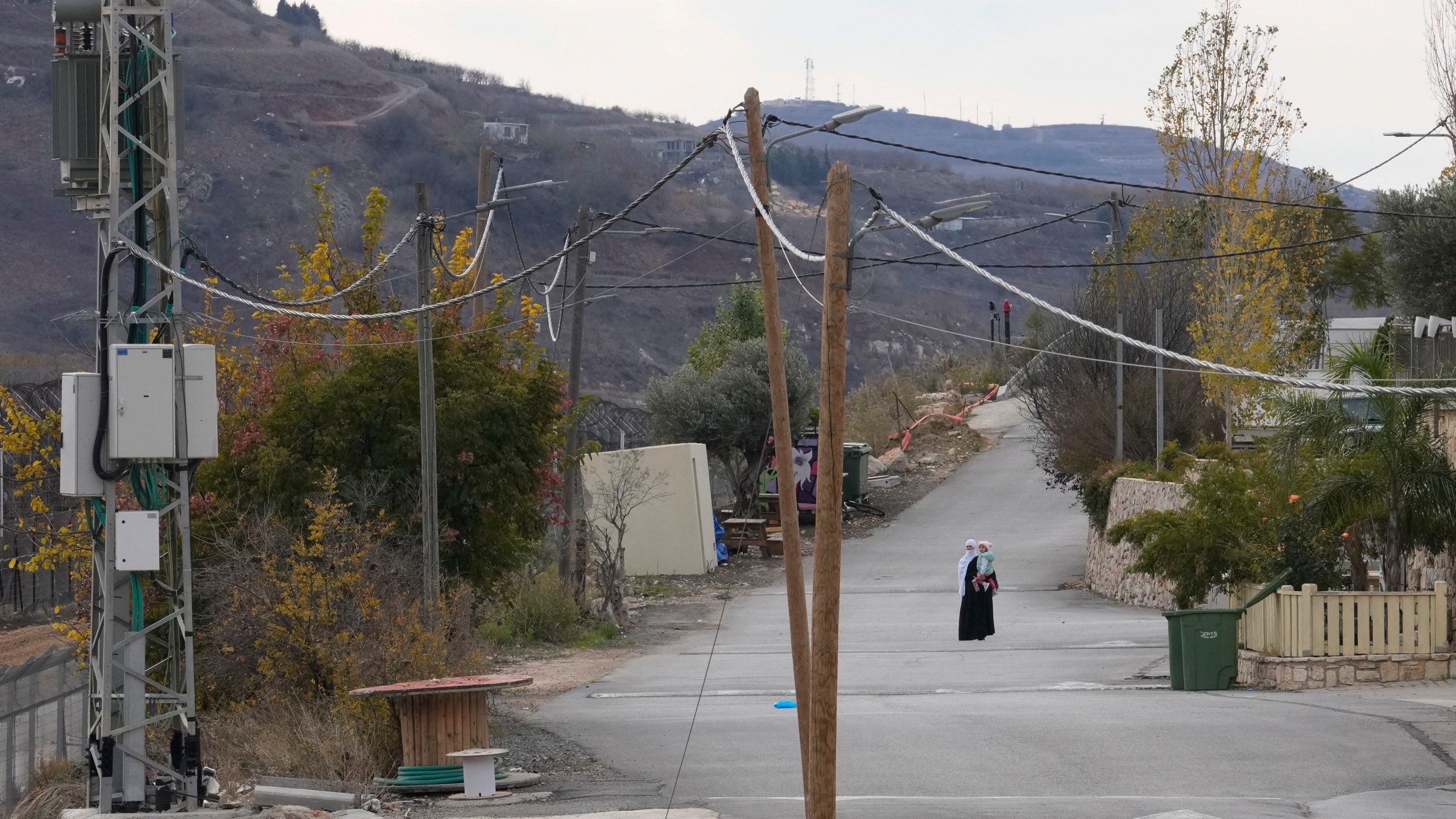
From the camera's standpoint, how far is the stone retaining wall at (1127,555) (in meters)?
26.8

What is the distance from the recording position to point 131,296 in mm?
12266

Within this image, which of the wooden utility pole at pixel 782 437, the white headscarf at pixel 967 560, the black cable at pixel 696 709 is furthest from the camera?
the white headscarf at pixel 967 560

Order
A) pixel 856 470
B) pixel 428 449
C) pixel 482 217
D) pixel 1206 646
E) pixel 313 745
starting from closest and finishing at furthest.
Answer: pixel 313 745 < pixel 1206 646 < pixel 428 449 < pixel 482 217 < pixel 856 470

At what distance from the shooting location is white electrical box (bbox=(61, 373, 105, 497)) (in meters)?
11.4

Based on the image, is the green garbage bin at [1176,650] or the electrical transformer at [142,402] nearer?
the electrical transformer at [142,402]

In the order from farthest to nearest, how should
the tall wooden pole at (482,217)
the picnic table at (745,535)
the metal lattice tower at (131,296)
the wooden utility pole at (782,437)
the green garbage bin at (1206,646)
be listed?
1. the picnic table at (745,535)
2. the tall wooden pole at (482,217)
3. the green garbage bin at (1206,646)
4. the metal lattice tower at (131,296)
5. the wooden utility pole at (782,437)

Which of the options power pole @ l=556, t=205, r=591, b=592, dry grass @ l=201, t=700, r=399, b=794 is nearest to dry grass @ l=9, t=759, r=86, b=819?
dry grass @ l=201, t=700, r=399, b=794

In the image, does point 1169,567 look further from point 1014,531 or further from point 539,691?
point 1014,531

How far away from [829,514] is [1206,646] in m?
10.7

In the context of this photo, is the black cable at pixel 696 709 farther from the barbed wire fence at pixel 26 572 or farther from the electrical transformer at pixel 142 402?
the barbed wire fence at pixel 26 572

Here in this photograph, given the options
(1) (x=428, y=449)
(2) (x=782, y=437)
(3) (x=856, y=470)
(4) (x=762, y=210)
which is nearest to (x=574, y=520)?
(1) (x=428, y=449)

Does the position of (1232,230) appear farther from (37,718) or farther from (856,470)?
(37,718)

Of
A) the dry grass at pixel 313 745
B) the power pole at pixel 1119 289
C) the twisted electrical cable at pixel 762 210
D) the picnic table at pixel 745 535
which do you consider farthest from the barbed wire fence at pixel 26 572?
the twisted electrical cable at pixel 762 210

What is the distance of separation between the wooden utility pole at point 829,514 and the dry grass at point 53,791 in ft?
27.9
